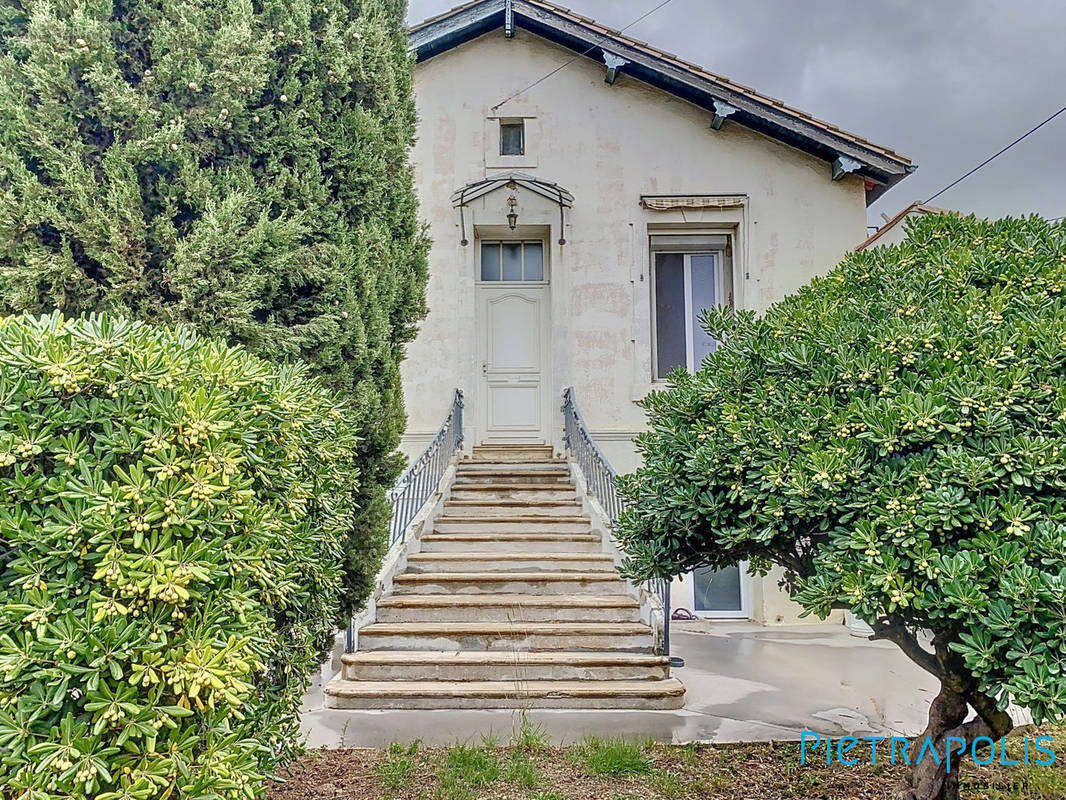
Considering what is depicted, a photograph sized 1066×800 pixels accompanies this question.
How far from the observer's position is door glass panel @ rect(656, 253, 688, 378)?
828cm

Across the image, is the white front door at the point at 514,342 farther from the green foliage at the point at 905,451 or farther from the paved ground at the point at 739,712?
the green foliage at the point at 905,451

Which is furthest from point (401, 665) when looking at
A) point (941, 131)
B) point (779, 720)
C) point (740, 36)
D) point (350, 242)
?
point (941, 131)

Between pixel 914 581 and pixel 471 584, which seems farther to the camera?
pixel 471 584

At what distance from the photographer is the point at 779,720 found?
4.43m

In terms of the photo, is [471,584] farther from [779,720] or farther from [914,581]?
[914,581]

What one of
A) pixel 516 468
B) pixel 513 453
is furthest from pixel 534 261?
pixel 516 468

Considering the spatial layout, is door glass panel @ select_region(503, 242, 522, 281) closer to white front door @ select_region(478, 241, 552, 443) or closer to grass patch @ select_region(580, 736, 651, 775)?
white front door @ select_region(478, 241, 552, 443)

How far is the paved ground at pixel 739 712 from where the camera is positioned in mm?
4168

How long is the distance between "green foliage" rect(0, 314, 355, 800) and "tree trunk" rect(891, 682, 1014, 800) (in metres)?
2.52

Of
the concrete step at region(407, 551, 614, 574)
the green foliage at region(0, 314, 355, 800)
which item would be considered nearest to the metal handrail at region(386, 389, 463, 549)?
the concrete step at region(407, 551, 614, 574)

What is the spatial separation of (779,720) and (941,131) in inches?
456

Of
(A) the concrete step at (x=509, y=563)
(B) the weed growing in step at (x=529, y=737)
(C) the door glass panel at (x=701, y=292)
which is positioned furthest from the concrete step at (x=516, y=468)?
(B) the weed growing in step at (x=529, y=737)

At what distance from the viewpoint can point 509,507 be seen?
7191 millimetres

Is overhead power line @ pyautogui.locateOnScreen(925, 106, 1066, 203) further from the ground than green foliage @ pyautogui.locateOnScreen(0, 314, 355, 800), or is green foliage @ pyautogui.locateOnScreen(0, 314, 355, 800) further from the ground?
overhead power line @ pyautogui.locateOnScreen(925, 106, 1066, 203)
